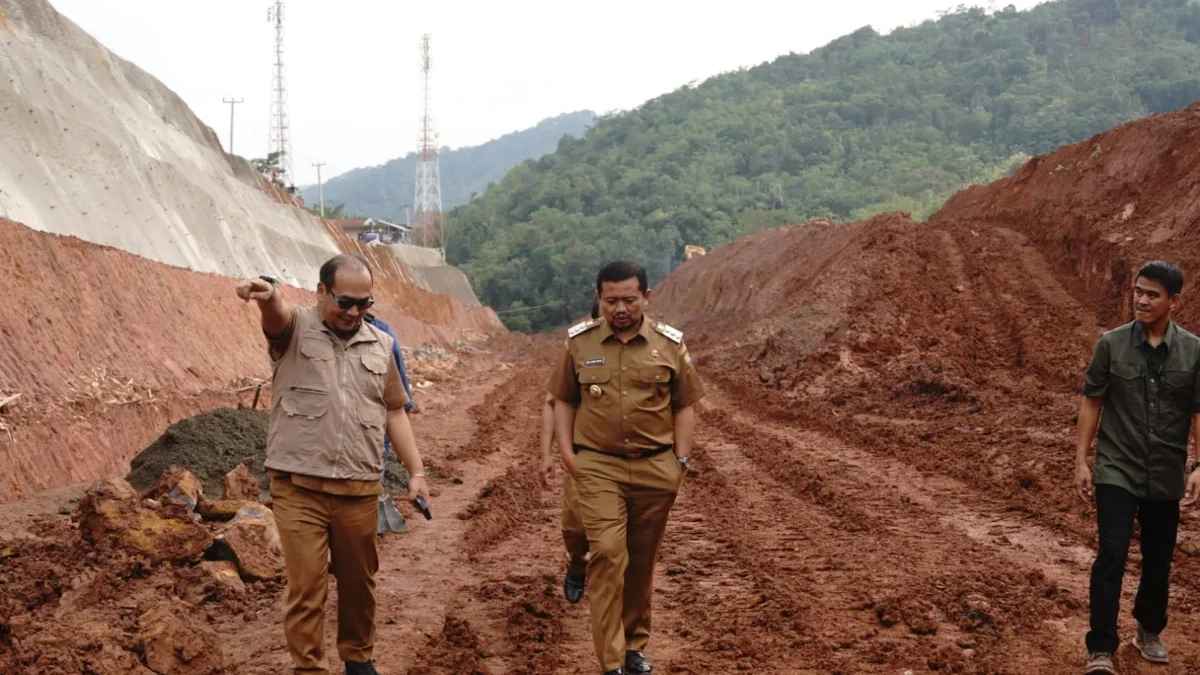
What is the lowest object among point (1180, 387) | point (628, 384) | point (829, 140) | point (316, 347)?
point (1180, 387)

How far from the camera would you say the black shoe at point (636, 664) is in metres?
5.56

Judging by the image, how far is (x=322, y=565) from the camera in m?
4.99

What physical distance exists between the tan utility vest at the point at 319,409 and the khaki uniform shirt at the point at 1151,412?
343 centimetres

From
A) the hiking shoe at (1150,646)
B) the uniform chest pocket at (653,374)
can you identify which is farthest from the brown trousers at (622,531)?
the hiking shoe at (1150,646)

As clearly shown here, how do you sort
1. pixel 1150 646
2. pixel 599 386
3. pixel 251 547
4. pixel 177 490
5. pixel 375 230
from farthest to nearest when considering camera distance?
pixel 375 230
pixel 177 490
pixel 251 547
pixel 1150 646
pixel 599 386

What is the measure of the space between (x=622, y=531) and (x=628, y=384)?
0.69 m

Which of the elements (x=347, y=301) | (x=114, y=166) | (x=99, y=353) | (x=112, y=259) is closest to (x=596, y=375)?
(x=347, y=301)

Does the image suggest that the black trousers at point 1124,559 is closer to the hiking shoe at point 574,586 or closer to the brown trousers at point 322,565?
the hiking shoe at point 574,586

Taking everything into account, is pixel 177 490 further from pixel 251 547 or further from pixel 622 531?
pixel 622 531

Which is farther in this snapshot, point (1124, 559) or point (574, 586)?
point (574, 586)

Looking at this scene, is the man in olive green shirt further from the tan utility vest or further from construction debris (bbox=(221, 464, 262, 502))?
construction debris (bbox=(221, 464, 262, 502))

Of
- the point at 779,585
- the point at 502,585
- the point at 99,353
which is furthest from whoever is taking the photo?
the point at 99,353

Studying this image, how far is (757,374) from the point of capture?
81.9 ft

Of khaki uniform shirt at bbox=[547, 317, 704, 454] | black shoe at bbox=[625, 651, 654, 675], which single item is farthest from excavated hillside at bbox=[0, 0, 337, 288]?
black shoe at bbox=[625, 651, 654, 675]
